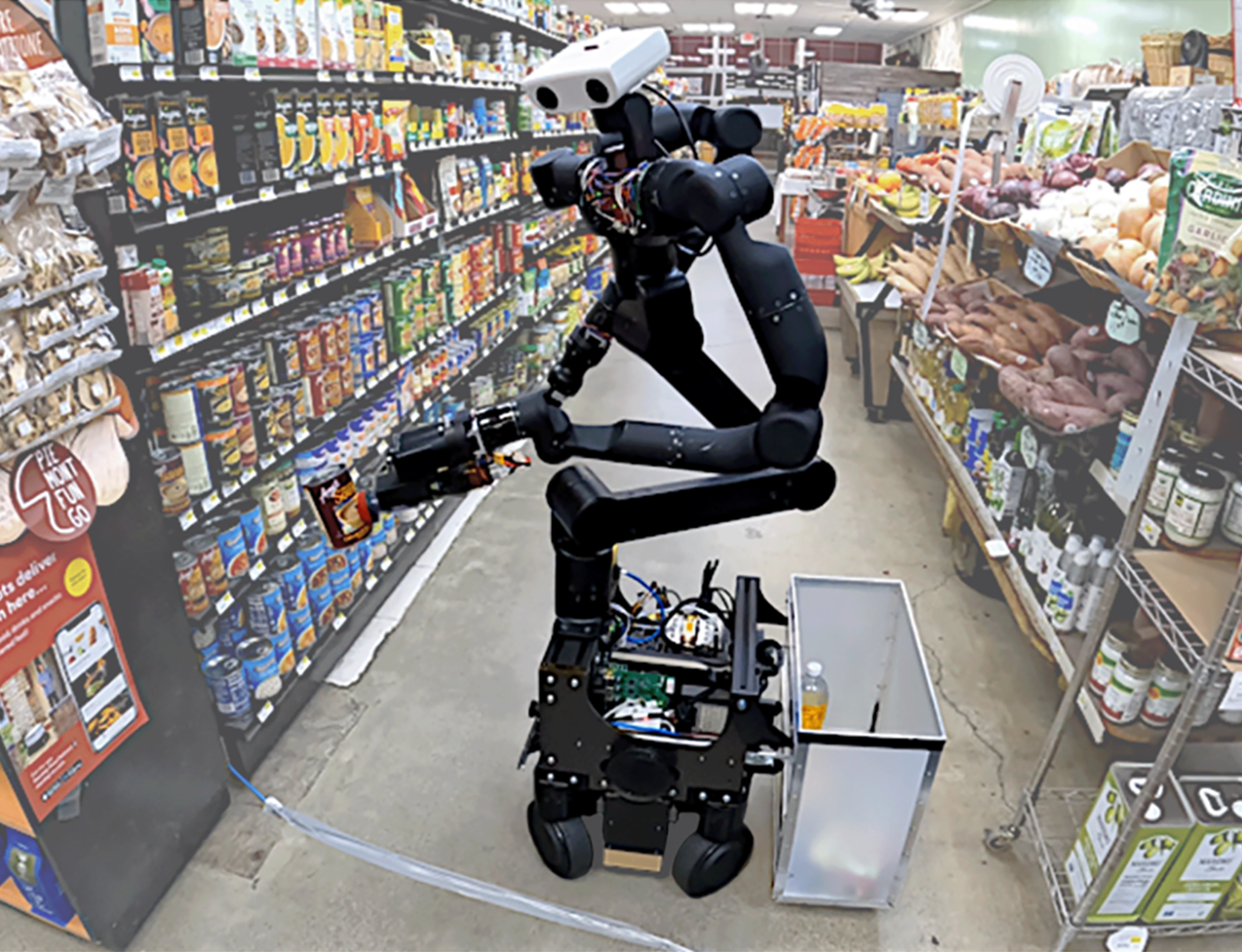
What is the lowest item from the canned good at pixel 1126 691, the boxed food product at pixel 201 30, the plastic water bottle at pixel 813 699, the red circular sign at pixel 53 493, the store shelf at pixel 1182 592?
the plastic water bottle at pixel 813 699

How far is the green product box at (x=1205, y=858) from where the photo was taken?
1778 millimetres

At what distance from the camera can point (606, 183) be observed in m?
1.43

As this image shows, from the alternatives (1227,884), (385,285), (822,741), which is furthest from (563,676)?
(385,285)

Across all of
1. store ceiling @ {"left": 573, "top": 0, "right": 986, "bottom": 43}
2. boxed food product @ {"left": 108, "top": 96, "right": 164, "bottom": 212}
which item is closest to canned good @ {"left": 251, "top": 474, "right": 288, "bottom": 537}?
boxed food product @ {"left": 108, "top": 96, "right": 164, "bottom": 212}

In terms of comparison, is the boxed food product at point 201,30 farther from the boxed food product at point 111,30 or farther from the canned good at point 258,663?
the canned good at point 258,663

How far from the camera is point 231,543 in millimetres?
2291

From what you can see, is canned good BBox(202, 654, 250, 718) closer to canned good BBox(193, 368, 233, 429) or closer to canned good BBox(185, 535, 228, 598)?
canned good BBox(185, 535, 228, 598)

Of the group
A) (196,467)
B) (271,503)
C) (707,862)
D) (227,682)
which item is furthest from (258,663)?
(707,862)

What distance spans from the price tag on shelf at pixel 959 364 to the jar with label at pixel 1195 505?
179cm

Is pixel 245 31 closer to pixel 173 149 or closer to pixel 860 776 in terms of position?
pixel 173 149

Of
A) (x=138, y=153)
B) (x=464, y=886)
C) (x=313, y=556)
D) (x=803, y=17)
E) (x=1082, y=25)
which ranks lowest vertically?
(x=464, y=886)

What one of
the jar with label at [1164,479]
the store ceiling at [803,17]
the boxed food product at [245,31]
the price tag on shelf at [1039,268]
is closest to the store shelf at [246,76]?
the boxed food product at [245,31]

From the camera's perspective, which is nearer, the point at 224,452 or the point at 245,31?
the point at 245,31

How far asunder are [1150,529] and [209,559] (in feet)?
7.74
